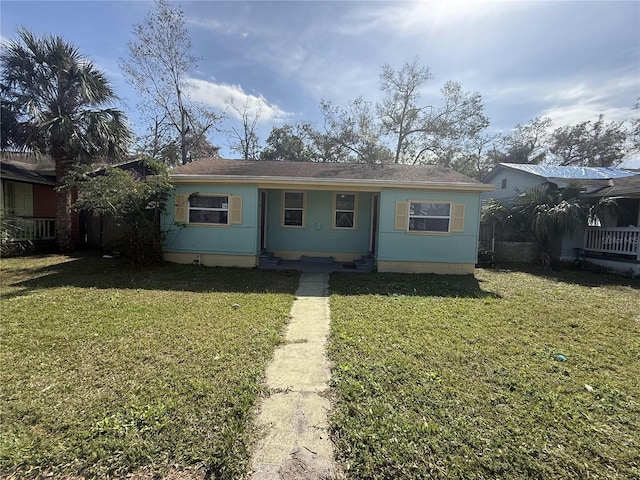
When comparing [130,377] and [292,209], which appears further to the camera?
[292,209]

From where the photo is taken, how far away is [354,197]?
34.2 feet

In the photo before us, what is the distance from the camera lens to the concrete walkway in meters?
2.03

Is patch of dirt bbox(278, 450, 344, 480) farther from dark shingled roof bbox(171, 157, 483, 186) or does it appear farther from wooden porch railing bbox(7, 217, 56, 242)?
wooden porch railing bbox(7, 217, 56, 242)

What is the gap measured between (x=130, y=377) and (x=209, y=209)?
6671 millimetres

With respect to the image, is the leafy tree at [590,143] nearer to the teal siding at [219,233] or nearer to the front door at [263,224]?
the front door at [263,224]

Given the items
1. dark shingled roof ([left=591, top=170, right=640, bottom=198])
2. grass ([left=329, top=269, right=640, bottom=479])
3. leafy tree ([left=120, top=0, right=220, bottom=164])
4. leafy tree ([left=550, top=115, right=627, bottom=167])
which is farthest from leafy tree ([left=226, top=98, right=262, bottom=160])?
leafy tree ([left=550, top=115, right=627, bottom=167])

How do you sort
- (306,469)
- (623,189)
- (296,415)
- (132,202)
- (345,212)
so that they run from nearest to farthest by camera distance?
1. (306,469)
2. (296,415)
3. (132,202)
4. (623,189)
5. (345,212)

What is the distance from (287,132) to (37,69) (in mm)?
19057

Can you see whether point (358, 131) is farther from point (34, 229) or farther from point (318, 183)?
point (34, 229)

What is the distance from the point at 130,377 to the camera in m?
3.04

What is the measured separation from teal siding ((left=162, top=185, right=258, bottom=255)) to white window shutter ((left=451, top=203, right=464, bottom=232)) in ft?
19.7

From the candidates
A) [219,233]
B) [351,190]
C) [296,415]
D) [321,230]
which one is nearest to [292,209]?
[321,230]

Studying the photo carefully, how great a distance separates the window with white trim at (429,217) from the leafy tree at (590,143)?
25630 millimetres

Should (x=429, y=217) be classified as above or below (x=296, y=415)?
above
